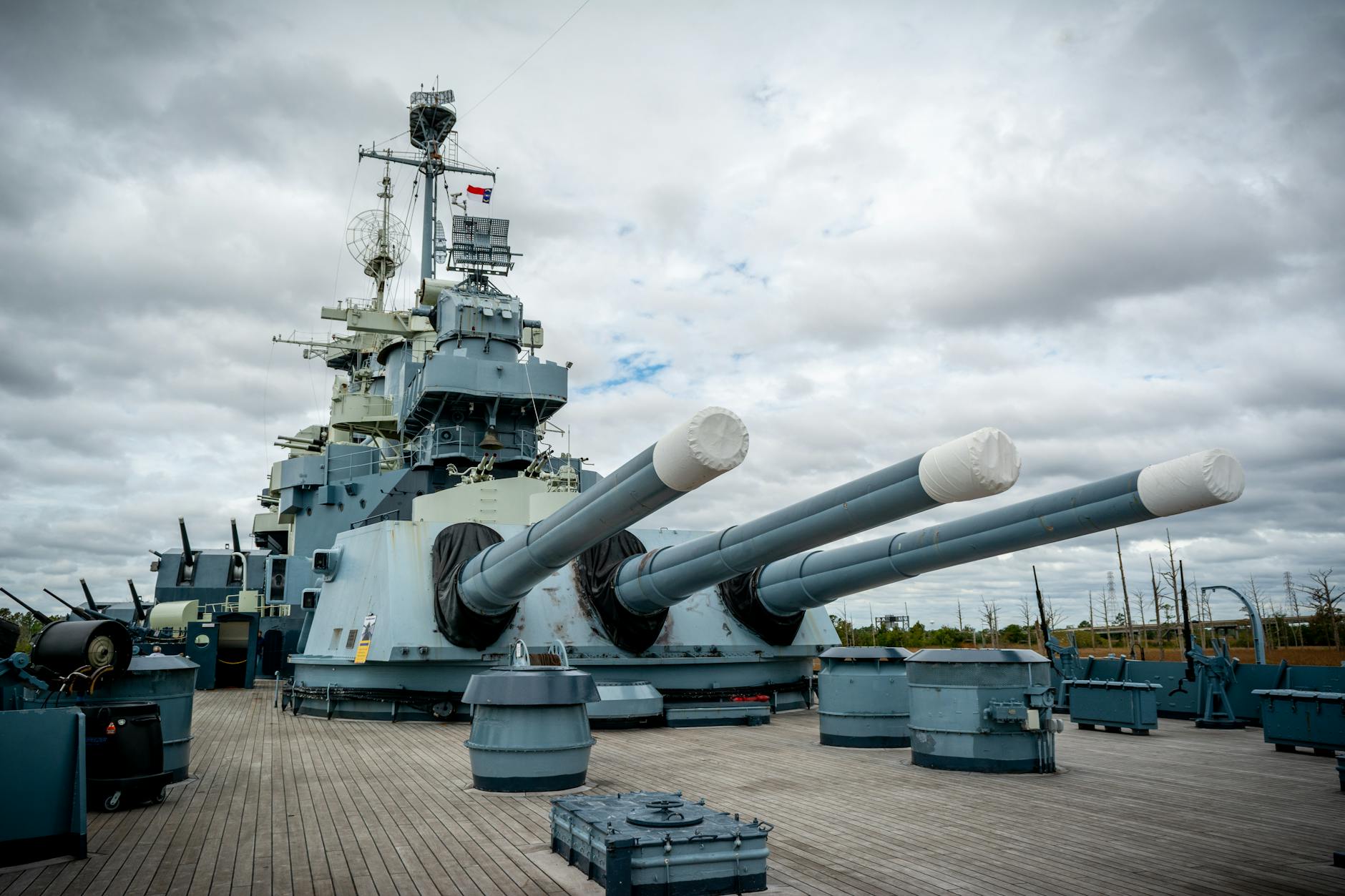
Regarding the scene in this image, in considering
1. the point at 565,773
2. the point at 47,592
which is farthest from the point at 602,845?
the point at 47,592

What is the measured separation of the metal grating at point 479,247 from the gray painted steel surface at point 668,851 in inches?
660

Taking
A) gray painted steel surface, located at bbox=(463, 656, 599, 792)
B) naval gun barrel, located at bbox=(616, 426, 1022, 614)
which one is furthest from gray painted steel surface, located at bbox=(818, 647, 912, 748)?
gray painted steel surface, located at bbox=(463, 656, 599, 792)

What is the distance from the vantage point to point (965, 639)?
40.3 meters

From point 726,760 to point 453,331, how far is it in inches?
492

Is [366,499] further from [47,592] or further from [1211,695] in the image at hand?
[1211,695]

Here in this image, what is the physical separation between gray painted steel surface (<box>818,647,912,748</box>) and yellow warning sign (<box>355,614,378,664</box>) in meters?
5.18

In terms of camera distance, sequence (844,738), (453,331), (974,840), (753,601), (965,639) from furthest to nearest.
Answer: (965,639) < (453,331) < (753,601) < (844,738) < (974,840)

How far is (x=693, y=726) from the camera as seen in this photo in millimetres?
10789

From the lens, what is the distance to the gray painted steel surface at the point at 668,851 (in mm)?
3756

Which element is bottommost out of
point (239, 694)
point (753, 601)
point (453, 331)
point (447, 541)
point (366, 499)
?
point (239, 694)

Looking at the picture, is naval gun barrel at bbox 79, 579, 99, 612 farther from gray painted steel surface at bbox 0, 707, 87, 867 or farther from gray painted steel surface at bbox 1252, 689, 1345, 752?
gray painted steel surface at bbox 1252, 689, 1345, 752

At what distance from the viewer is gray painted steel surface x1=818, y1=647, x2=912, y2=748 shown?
8805 millimetres

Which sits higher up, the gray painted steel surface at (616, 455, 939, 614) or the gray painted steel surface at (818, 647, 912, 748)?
the gray painted steel surface at (616, 455, 939, 614)

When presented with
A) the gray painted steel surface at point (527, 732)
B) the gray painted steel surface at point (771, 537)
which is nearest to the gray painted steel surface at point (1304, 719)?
the gray painted steel surface at point (771, 537)
